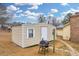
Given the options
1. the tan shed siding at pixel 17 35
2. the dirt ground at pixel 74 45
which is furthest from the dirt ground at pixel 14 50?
the dirt ground at pixel 74 45

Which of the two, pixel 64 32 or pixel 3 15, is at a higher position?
pixel 3 15

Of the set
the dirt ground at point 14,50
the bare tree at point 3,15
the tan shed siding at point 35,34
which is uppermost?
the bare tree at point 3,15

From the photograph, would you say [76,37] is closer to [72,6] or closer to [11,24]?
[72,6]

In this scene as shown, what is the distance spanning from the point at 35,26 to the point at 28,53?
40 cm

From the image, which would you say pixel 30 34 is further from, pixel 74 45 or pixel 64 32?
pixel 74 45

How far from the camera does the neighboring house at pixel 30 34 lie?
247 inches

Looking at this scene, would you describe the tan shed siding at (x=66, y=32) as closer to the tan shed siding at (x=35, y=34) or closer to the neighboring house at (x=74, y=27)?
the neighboring house at (x=74, y=27)

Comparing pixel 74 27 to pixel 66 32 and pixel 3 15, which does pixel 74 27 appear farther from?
pixel 3 15

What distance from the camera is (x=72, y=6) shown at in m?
6.27

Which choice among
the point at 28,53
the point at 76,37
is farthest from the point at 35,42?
the point at 76,37

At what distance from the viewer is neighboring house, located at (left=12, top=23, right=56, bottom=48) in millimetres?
6277

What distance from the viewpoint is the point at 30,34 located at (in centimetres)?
630

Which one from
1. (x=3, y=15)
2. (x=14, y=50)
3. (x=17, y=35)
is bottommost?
(x=14, y=50)

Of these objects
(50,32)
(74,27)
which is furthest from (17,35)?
(74,27)
